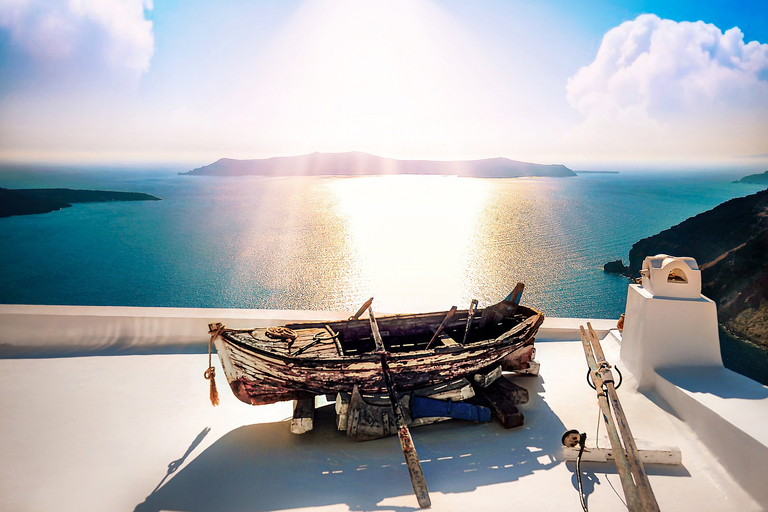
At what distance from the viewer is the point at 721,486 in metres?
2.72

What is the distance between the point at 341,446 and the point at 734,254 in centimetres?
1414

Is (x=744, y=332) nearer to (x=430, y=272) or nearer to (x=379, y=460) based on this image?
(x=430, y=272)

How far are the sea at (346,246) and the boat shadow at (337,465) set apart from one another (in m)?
13.0

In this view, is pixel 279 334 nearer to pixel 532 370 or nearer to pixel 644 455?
pixel 532 370

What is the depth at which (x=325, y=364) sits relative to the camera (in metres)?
3.21

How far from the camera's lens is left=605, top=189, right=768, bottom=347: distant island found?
10.9 meters

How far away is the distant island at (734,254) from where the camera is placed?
10875mm

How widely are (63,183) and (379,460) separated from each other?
81.7 feet

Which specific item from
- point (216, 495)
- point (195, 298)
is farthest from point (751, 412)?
point (195, 298)

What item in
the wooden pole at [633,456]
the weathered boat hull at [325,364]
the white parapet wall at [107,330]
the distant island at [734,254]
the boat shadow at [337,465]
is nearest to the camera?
the wooden pole at [633,456]

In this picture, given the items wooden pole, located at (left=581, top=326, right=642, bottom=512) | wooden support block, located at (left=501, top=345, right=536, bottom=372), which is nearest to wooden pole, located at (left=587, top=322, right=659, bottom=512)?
wooden pole, located at (left=581, top=326, right=642, bottom=512)

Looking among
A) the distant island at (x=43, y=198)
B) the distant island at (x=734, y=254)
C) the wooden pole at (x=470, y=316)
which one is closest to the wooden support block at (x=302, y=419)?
the wooden pole at (x=470, y=316)

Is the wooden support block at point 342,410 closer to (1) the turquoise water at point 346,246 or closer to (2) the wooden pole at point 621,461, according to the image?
(2) the wooden pole at point 621,461

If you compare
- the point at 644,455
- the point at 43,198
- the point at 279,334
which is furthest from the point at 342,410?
the point at 43,198
